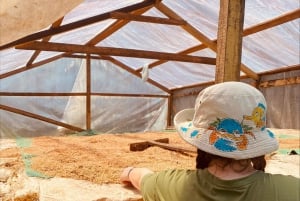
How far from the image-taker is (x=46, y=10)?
3.11 ft

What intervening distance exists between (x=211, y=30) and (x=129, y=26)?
4.80ft

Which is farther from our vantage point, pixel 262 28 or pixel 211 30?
pixel 211 30

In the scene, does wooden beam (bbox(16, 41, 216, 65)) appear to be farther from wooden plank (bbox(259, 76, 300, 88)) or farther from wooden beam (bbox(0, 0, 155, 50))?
wooden plank (bbox(259, 76, 300, 88))

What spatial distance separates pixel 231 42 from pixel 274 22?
3.41 m

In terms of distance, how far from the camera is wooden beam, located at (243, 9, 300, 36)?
4388mm

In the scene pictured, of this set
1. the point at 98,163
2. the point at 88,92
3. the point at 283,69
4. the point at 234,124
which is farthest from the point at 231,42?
the point at 88,92

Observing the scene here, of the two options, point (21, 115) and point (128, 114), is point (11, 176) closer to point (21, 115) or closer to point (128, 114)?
point (21, 115)

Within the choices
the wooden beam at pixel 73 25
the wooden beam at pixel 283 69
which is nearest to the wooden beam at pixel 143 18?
the wooden beam at pixel 73 25

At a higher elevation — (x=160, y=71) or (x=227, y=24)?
(x=160, y=71)

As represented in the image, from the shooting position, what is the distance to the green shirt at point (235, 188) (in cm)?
105

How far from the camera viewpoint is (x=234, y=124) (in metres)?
1.06

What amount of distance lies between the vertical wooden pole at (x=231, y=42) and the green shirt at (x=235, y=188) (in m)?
0.65

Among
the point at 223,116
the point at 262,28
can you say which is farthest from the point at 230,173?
the point at 262,28

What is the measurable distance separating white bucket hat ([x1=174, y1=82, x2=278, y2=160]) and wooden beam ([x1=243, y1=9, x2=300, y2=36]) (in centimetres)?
370
